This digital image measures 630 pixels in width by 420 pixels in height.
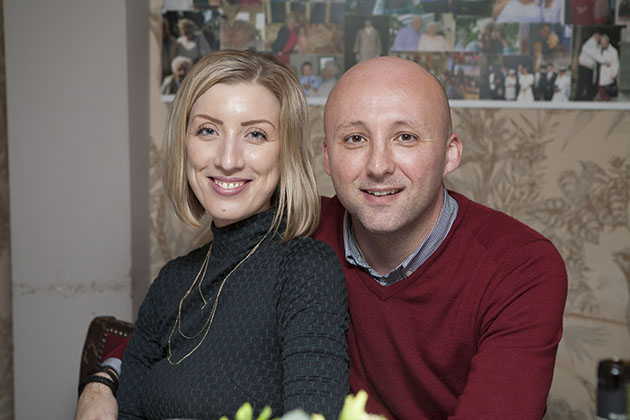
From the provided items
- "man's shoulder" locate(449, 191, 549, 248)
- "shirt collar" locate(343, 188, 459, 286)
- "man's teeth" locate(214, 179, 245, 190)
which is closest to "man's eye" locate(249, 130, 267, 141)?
"man's teeth" locate(214, 179, 245, 190)

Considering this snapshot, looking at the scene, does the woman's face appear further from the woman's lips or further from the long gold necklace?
the long gold necklace

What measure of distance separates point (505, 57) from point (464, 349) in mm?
1194

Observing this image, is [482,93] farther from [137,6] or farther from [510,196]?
[137,6]

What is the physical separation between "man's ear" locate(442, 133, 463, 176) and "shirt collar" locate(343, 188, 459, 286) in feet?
0.26

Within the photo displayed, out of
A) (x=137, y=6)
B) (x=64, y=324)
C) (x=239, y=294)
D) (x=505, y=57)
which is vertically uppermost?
(x=137, y=6)

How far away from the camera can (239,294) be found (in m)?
1.43

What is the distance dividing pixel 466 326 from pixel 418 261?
0.19 metres

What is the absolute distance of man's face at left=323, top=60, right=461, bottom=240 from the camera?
1.37 m

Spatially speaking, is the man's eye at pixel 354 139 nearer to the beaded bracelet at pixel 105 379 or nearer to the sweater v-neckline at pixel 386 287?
the sweater v-neckline at pixel 386 287

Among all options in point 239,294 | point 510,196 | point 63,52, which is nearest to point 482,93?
point 510,196

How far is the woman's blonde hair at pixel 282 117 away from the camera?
4.75 ft

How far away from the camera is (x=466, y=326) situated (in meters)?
1.33

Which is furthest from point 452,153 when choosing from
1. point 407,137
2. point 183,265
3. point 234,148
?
point 183,265

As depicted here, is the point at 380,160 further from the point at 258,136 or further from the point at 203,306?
the point at 203,306
